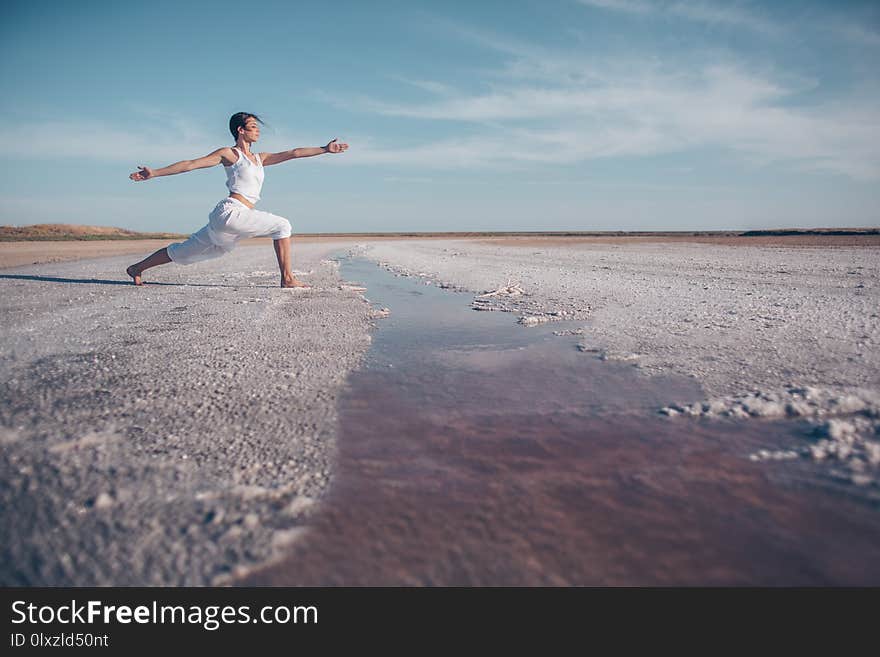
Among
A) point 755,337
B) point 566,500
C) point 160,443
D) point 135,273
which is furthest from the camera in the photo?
point 135,273

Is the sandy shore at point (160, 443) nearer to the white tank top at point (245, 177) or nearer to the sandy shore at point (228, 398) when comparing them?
the sandy shore at point (228, 398)

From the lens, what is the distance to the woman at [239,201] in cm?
509

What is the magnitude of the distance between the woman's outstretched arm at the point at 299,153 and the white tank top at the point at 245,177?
0.39 feet

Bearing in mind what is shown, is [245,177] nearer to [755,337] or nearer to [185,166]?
[185,166]

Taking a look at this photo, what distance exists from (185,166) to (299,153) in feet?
4.12

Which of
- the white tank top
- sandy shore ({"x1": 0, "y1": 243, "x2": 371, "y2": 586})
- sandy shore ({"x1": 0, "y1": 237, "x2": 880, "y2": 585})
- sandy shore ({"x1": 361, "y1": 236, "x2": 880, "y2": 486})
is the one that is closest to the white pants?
the white tank top

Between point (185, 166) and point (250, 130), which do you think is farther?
point (250, 130)

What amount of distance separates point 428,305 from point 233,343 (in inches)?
85.1

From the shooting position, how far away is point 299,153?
5492mm

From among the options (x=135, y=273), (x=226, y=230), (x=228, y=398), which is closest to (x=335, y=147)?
(x=226, y=230)

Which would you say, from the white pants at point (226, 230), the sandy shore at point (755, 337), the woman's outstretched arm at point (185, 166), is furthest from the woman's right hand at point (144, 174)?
the sandy shore at point (755, 337)
